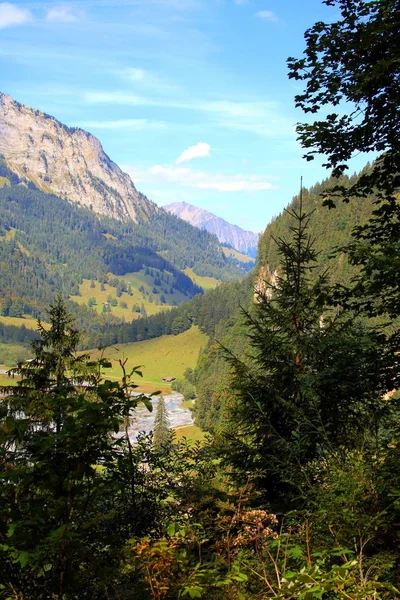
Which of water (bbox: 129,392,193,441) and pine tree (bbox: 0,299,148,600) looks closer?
pine tree (bbox: 0,299,148,600)

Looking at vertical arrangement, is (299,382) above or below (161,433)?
above

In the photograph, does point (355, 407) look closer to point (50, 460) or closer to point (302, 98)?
point (302, 98)

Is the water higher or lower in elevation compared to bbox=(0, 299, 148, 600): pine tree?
lower

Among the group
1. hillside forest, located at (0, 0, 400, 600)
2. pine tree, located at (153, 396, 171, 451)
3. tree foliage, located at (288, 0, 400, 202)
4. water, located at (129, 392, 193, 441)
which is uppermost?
tree foliage, located at (288, 0, 400, 202)

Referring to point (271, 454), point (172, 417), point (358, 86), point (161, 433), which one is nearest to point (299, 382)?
point (271, 454)

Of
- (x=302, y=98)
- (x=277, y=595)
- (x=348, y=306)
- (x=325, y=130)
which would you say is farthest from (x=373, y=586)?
(x=302, y=98)

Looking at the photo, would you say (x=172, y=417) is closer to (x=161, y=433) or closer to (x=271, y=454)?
(x=161, y=433)

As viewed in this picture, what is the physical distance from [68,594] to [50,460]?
141 cm

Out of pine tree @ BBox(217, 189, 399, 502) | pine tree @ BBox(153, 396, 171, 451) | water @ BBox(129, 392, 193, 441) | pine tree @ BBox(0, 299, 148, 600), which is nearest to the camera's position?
pine tree @ BBox(0, 299, 148, 600)

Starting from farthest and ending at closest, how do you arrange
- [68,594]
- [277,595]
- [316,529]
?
[316,529] → [68,594] → [277,595]

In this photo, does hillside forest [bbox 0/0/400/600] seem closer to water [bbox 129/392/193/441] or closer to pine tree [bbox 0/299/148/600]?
pine tree [bbox 0/299/148/600]

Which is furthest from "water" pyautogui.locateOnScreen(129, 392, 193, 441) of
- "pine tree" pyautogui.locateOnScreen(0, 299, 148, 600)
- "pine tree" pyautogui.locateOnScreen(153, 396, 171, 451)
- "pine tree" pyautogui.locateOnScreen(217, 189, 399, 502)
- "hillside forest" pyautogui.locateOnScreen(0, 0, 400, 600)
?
"pine tree" pyautogui.locateOnScreen(0, 299, 148, 600)

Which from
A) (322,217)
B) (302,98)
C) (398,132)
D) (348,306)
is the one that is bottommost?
(348,306)

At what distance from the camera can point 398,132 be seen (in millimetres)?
8680
